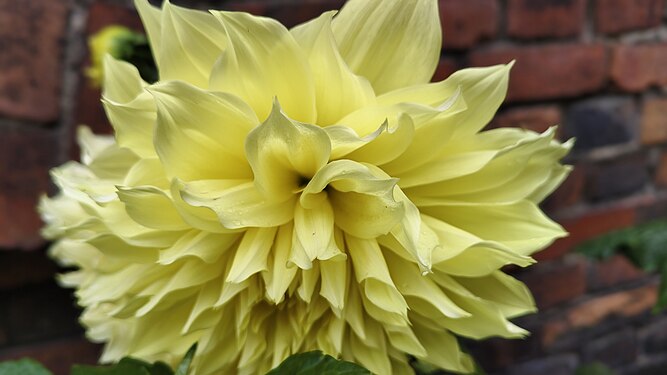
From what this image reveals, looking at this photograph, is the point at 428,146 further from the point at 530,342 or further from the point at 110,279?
the point at 530,342

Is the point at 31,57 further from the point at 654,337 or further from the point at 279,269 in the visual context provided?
the point at 654,337

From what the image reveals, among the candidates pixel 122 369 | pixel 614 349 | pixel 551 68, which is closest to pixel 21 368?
pixel 122 369

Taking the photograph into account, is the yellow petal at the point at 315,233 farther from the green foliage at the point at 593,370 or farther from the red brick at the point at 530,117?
the green foliage at the point at 593,370

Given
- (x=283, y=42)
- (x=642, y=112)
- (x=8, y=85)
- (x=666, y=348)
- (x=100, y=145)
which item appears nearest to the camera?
(x=283, y=42)

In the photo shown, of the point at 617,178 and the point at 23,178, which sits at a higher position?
the point at 23,178

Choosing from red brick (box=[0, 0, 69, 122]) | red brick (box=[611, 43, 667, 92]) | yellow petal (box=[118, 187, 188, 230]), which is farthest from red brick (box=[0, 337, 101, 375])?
red brick (box=[611, 43, 667, 92])

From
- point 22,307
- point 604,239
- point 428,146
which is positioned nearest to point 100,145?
point 428,146
